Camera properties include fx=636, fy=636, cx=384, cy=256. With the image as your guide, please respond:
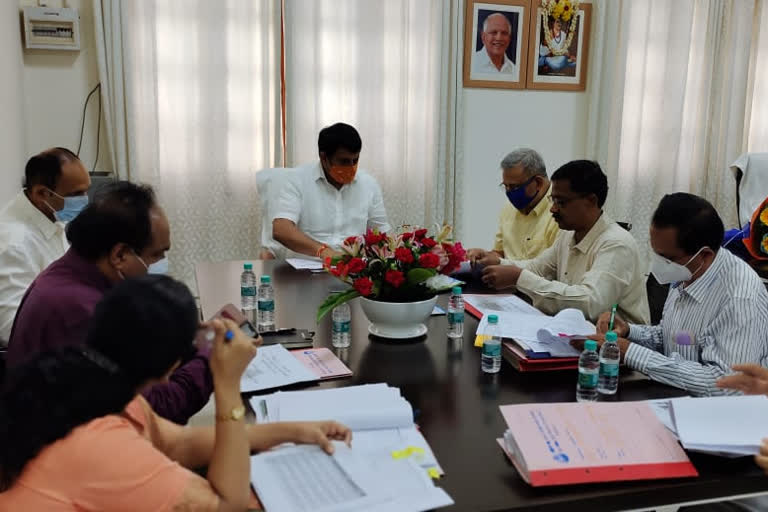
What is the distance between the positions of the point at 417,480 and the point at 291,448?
0.82ft

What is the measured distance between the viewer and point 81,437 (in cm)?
88

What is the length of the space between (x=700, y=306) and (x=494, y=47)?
3.12m

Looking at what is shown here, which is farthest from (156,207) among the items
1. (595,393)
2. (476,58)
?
(476,58)

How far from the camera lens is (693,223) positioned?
1657mm

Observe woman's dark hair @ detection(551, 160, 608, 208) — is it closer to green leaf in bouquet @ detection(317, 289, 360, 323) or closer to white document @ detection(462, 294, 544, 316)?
white document @ detection(462, 294, 544, 316)

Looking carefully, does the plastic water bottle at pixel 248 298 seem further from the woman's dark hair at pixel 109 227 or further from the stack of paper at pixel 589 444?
the stack of paper at pixel 589 444

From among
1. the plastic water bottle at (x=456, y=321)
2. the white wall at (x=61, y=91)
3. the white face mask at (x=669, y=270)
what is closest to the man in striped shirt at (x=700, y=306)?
the white face mask at (x=669, y=270)

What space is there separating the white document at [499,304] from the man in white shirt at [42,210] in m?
1.50

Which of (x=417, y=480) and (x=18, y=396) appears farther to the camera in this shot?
Answer: (x=417, y=480)

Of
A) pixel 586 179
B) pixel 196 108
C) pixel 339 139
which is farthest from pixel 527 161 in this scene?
pixel 196 108

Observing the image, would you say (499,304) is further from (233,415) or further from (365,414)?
(233,415)

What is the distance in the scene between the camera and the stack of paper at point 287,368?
151 cm

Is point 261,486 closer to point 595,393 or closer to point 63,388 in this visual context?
point 63,388

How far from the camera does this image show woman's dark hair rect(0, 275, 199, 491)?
0.86 m
